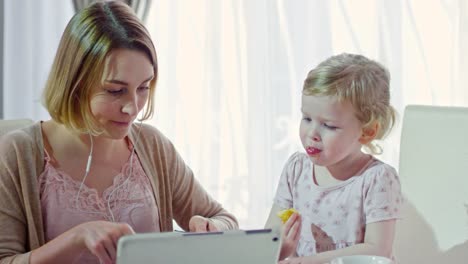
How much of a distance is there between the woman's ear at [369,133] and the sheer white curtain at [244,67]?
1.79 metres

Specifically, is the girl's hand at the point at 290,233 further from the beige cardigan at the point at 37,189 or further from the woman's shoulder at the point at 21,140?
the woman's shoulder at the point at 21,140

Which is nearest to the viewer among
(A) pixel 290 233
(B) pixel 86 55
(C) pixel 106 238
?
(C) pixel 106 238

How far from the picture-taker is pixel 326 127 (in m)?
1.74

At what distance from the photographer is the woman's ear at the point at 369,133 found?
178 centimetres

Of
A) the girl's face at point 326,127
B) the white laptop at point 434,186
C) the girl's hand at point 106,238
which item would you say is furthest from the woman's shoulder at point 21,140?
the white laptop at point 434,186

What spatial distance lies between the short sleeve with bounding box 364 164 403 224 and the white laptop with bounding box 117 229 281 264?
21.7 inches

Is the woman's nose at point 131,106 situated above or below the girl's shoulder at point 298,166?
above

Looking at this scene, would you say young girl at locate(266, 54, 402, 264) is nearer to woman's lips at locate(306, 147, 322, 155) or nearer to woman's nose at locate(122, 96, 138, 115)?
woman's lips at locate(306, 147, 322, 155)

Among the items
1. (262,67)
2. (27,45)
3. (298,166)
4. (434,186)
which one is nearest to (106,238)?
(298,166)

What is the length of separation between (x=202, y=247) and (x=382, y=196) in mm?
668

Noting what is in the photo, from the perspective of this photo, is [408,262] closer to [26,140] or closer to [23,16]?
[26,140]

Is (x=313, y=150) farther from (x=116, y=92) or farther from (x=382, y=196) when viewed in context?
(x=116, y=92)

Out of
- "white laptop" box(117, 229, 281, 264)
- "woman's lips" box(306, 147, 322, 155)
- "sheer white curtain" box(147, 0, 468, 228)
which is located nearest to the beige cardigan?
"woman's lips" box(306, 147, 322, 155)

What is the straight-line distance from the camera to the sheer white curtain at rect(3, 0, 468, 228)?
3525mm
